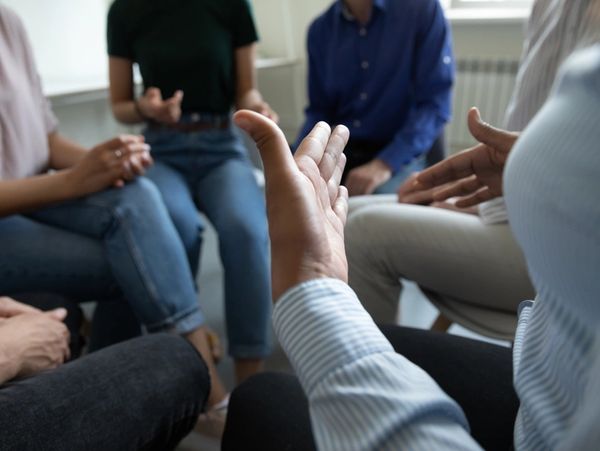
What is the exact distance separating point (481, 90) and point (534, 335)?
2104 mm

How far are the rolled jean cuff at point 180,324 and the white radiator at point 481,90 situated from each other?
1.58m

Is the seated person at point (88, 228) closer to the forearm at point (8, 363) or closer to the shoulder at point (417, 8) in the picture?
the forearm at point (8, 363)

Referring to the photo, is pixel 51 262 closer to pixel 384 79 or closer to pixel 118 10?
pixel 118 10

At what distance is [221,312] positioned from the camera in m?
1.47

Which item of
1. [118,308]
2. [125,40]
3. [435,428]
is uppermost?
[125,40]

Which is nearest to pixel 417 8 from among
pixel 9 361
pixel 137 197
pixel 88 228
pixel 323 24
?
pixel 323 24

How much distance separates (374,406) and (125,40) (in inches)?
50.2

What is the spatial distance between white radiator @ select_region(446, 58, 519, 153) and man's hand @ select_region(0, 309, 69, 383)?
6.05ft

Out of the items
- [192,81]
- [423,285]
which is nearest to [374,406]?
[423,285]

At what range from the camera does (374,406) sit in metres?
0.31

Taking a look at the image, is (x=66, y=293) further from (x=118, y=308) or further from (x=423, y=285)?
(x=423, y=285)

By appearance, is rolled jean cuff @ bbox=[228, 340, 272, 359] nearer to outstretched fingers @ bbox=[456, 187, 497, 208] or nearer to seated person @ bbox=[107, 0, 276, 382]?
seated person @ bbox=[107, 0, 276, 382]

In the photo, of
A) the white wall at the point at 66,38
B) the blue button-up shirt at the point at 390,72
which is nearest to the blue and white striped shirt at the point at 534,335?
the blue button-up shirt at the point at 390,72

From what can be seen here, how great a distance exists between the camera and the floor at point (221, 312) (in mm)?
941
